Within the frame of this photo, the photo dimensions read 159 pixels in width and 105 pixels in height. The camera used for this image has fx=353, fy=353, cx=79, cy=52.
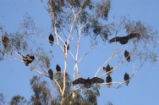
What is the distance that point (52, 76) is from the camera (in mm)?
12164

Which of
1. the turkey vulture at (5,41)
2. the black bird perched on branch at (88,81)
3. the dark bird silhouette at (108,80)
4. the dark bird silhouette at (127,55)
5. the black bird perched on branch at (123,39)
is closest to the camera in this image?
the black bird perched on branch at (88,81)

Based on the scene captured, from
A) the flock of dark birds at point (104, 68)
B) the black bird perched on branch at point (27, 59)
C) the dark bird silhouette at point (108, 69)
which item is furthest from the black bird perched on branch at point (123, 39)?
the black bird perched on branch at point (27, 59)

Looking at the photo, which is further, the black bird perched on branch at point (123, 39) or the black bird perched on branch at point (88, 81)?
the black bird perched on branch at point (123, 39)

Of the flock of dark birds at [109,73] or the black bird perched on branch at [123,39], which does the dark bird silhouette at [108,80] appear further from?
the black bird perched on branch at [123,39]

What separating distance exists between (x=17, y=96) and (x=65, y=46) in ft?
10.1

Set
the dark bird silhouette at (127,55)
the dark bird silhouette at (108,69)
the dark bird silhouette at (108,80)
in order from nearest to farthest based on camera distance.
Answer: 1. the dark bird silhouette at (108,80)
2. the dark bird silhouette at (108,69)
3. the dark bird silhouette at (127,55)

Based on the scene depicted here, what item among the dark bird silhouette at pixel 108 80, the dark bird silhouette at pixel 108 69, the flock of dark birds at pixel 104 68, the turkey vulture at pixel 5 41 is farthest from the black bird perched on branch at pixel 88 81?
the turkey vulture at pixel 5 41

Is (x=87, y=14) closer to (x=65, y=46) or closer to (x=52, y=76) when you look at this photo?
(x=65, y=46)

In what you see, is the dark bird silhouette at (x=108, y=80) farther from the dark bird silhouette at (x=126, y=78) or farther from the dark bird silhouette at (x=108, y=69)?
the dark bird silhouette at (x=126, y=78)

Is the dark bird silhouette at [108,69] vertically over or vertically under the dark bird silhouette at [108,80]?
over

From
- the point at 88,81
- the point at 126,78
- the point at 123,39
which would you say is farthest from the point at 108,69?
the point at 123,39

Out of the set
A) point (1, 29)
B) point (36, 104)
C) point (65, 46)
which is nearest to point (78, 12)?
point (65, 46)

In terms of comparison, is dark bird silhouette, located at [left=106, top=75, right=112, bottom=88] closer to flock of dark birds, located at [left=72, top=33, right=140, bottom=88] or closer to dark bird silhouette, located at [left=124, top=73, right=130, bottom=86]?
flock of dark birds, located at [left=72, top=33, right=140, bottom=88]

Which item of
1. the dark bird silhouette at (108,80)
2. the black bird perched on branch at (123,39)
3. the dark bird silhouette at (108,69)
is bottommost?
the dark bird silhouette at (108,80)
